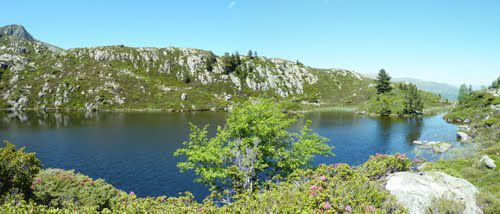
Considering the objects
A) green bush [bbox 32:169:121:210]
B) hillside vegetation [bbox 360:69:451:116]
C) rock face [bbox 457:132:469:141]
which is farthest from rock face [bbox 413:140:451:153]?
hillside vegetation [bbox 360:69:451:116]

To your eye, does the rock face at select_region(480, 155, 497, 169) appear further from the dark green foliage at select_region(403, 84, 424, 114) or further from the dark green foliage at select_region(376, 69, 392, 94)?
the dark green foliage at select_region(376, 69, 392, 94)

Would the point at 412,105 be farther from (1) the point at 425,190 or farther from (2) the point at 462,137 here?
(1) the point at 425,190

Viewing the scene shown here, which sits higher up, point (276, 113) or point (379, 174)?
point (276, 113)

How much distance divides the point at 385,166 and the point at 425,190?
165 inches

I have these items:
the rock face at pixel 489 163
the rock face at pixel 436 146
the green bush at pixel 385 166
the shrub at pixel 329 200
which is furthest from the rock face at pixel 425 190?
the rock face at pixel 436 146

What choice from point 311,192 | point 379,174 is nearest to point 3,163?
point 311,192

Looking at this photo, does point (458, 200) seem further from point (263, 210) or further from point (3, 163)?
point (3, 163)

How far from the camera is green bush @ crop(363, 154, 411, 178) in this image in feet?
64.0

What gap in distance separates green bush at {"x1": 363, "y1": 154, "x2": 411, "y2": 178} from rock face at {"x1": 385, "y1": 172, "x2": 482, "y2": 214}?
Result: 3.11 feet

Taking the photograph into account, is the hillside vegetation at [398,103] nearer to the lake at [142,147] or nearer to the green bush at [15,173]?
the lake at [142,147]

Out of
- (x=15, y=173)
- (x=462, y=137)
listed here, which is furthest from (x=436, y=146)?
(x=15, y=173)

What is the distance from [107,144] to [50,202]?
52911mm

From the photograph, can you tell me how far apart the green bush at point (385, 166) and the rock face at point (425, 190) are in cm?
95

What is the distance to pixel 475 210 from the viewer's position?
14.8 metres
